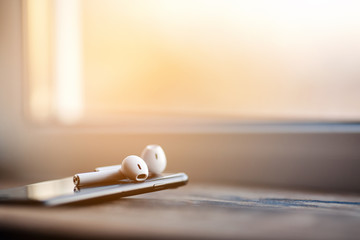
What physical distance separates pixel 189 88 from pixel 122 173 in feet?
1.34

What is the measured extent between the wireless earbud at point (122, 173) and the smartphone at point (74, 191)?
0.01 meters

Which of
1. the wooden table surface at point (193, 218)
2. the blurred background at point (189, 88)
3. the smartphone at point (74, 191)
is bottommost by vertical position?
the wooden table surface at point (193, 218)

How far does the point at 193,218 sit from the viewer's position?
55 centimetres

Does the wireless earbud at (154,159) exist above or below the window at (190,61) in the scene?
below

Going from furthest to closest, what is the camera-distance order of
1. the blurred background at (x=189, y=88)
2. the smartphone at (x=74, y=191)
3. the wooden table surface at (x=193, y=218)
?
the blurred background at (x=189, y=88), the smartphone at (x=74, y=191), the wooden table surface at (x=193, y=218)

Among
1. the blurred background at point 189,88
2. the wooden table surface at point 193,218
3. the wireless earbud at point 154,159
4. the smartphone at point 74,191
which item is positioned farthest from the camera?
the blurred background at point 189,88

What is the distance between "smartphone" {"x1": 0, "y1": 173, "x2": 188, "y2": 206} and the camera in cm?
61

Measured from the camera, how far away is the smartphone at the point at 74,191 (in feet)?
2.00

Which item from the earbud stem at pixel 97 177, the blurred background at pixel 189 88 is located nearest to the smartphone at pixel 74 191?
the earbud stem at pixel 97 177

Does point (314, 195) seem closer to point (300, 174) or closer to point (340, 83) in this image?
point (300, 174)

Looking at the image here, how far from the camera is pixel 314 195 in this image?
2.53 feet

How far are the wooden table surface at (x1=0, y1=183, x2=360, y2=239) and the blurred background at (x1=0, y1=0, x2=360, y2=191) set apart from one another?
21cm

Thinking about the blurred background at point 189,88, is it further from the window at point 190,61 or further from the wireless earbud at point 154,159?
the wireless earbud at point 154,159

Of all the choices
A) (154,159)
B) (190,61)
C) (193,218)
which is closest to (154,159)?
(154,159)
